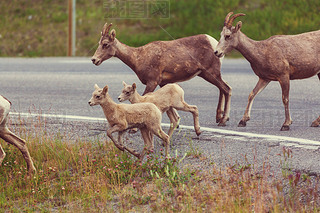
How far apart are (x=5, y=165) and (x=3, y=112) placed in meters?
1.03

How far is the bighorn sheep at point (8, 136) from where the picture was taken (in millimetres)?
7355

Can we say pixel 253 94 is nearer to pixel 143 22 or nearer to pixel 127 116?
pixel 127 116

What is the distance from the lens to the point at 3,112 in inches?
289

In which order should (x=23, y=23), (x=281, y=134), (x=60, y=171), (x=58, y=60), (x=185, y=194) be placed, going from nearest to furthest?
(x=185, y=194) → (x=60, y=171) → (x=281, y=134) → (x=58, y=60) → (x=23, y=23)

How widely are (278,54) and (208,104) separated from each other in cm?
358

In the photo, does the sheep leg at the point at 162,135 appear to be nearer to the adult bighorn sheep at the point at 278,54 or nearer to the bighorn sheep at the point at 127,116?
the bighorn sheep at the point at 127,116

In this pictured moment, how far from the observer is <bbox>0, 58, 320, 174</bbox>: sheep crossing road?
8070 millimetres

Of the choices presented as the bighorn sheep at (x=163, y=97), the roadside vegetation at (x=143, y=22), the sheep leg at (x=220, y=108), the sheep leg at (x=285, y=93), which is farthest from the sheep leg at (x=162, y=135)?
the roadside vegetation at (x=143, y=22)

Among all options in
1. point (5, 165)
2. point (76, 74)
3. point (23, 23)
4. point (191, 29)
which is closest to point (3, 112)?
point (5, 165)

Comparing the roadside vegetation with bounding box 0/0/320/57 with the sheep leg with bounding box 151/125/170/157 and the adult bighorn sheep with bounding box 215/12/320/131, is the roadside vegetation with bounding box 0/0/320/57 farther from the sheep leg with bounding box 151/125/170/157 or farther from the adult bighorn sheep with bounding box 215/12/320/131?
the sheep leg with bounding box 151/125/170/157

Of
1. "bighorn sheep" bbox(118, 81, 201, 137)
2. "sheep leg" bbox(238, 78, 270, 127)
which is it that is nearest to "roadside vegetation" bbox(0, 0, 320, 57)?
"sheep leg" bbox(238, 78, 270, 127)

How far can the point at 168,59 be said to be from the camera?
9266 millimetres

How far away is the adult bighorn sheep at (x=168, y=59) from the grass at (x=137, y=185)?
137 cm

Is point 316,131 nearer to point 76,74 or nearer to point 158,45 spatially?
point 158,45
